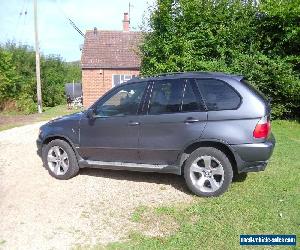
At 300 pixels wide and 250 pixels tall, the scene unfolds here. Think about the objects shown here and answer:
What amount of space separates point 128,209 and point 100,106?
196 centimetres

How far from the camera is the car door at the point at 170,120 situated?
5586mm

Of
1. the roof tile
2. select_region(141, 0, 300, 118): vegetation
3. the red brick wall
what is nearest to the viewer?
select_region(141, 0, 300, 118): vegetation

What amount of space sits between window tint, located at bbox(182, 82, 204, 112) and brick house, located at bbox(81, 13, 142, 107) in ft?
60.2

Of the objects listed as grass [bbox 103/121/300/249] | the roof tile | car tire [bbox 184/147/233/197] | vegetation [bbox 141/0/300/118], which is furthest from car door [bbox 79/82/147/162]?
the roof tile

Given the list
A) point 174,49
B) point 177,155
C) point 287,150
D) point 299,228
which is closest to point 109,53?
point 174,49

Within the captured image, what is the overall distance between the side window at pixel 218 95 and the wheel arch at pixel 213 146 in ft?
1.76

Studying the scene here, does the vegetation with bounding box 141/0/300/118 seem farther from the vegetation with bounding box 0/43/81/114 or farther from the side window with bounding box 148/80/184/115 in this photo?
the vegetation with bounding box 0/43/81/114

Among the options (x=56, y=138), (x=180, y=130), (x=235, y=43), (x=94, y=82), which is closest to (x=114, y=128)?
(x=180, y=130)

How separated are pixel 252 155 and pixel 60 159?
3446 millimetres

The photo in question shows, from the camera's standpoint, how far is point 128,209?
5.25 m

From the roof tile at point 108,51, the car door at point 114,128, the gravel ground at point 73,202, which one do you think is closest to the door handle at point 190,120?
the car door at point 114,128

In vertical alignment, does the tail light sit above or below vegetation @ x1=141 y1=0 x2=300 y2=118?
below

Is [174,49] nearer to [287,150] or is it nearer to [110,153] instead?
[287,150]

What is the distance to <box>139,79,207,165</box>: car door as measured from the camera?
18.3 ft
